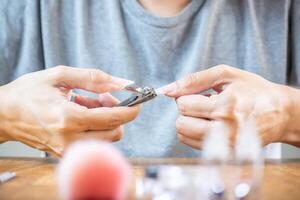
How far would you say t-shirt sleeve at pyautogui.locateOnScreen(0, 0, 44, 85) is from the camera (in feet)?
2.87

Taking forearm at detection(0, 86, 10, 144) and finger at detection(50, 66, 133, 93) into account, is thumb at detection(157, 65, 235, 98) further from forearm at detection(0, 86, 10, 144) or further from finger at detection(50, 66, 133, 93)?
forearm at detection(0, 86, 10, 144)

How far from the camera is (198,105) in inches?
23.9

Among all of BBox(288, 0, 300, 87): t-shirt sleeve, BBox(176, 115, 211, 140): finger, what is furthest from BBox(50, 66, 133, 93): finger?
BBox(288, 0, 300, 87): t-shirt sleeve

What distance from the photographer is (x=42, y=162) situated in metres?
0.59

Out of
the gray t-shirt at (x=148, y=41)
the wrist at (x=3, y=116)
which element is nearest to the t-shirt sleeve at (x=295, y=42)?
the gray t-shirt at (x=148, y=41)

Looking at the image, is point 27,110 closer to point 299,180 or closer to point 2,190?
point 2,190

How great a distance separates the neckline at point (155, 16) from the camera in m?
0.87

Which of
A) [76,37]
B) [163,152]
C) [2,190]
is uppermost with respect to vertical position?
[76,37]

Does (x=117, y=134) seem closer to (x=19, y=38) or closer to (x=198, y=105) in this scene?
(x=198, y=105)

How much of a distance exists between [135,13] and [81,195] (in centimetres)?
69

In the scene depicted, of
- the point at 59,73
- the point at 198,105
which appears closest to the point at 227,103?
the point at 198,105

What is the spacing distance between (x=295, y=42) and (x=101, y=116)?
1.79 ft

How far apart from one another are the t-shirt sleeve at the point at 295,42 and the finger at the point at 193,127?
0.41 metres

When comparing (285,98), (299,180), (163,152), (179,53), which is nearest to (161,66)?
(179,53)
